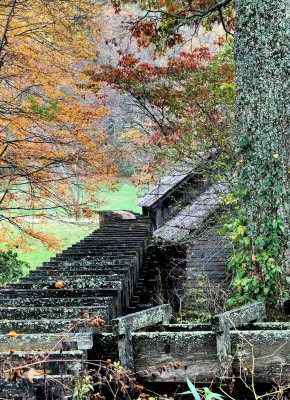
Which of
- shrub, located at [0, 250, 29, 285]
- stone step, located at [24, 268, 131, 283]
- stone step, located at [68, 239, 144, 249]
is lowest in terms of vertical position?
stone step, located at [24, 268, 131, 283]

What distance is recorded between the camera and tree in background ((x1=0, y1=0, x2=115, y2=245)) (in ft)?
36.8

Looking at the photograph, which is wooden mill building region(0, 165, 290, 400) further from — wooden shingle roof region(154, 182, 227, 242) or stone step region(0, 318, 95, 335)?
wooden shingle roof region(154, 182, 227, 242)

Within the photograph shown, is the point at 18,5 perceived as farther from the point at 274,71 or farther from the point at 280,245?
the point at 280,245

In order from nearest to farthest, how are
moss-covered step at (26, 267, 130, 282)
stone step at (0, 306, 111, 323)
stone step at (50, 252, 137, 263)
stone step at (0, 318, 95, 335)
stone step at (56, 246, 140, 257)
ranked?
1. stone step at (0, 318, 95, 335)
2. stone step at (0, 306, 111, 323)
3. moss-covered step at (26, 267, 130, 282)
4. stone step at (50, 252, 137, 263)
5. stone step at (56, 246, 140, 257)

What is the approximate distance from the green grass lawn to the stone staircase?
13.3 ft

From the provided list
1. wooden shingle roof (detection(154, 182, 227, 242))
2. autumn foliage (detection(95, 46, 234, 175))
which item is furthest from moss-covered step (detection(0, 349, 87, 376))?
autumn foliage (detection(95, 46, 234, 175))

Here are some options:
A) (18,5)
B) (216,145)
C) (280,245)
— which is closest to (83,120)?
(18,5)

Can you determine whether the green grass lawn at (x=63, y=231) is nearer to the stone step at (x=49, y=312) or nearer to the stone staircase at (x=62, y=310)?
the stone staircase at (x=62, y=310)

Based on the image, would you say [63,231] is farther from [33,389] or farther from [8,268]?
[33,389]

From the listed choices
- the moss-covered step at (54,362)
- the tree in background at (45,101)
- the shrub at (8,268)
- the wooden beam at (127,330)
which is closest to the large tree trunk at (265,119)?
A: the wooden beam at (127,330)

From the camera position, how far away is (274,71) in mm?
6105

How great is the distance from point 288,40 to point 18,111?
665 cm

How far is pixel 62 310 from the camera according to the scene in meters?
4.82

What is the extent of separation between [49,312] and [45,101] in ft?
25.8
